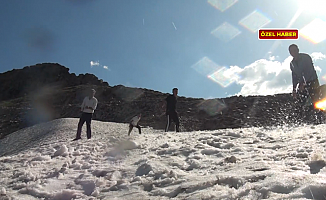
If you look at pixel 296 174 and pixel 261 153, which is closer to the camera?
pixel 296 174

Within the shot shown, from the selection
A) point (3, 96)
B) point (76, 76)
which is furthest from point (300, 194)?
point (3, 96)

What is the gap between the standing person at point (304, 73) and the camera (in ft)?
23.8

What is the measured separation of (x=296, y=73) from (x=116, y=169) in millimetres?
5538

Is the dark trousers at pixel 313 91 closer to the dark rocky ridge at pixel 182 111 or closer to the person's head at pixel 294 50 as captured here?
the dark rocky ridge at pixel 182 111

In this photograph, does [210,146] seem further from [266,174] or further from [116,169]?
[266,174]

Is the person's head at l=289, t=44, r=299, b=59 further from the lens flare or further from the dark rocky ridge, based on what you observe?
the dark rocky ridge

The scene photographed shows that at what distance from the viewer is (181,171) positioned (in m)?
4.36

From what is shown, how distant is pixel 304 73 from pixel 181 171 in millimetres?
4931

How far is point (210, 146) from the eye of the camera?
5918mm

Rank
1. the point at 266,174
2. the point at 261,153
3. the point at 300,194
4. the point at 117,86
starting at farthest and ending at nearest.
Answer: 1. the point at 117,86
2. the point at 261,153
3. the point at 266,174
4. the point at 300,194

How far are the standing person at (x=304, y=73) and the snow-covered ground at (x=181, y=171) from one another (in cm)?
189

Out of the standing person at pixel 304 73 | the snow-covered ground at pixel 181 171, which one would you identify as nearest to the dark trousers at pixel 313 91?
the standing person at pixel 304 73

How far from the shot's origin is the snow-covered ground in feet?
10.1

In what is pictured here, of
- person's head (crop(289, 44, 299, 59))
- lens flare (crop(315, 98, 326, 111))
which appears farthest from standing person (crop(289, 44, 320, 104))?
lens flare (crop(315, 98, 326, 111))
